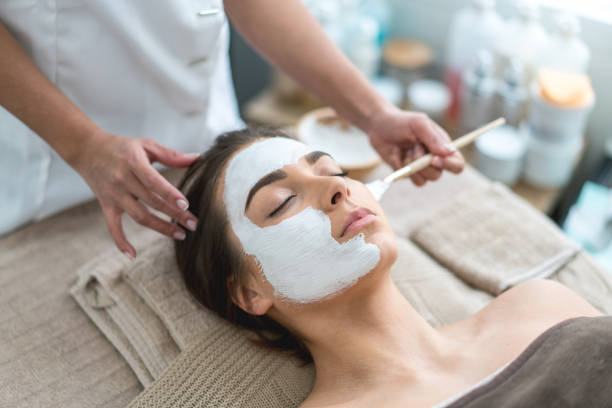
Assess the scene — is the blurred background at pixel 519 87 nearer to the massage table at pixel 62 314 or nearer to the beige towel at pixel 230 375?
the massage table at pixel 62 314

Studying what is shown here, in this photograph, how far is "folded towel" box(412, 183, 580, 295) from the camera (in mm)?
1153

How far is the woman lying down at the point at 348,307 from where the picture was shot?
809 mm

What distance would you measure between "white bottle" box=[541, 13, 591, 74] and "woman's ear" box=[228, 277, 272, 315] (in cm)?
125

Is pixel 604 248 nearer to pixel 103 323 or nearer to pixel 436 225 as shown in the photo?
pixel 436 225

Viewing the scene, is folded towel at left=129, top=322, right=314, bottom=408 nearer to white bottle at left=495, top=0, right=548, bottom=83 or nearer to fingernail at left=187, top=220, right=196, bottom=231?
fingernail at left=187, top=220, right=196, bottom=231

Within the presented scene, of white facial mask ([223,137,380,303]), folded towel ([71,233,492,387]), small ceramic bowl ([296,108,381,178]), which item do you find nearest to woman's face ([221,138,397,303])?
white facial mask ([223,137,380,303])

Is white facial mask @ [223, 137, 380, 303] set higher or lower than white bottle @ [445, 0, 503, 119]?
lower

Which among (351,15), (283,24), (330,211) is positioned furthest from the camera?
(351,15)

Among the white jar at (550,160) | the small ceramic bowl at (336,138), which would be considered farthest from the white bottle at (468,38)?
the small ceramic bowl at (336,138)

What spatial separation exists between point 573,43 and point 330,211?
1176 mm

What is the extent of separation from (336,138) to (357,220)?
23.9 inches

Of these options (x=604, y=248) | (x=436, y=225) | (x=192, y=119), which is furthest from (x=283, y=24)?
(x=604, y=248)

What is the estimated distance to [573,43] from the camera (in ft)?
5.25

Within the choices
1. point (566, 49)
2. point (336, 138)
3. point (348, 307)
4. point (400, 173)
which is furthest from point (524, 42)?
point (348, 307)
